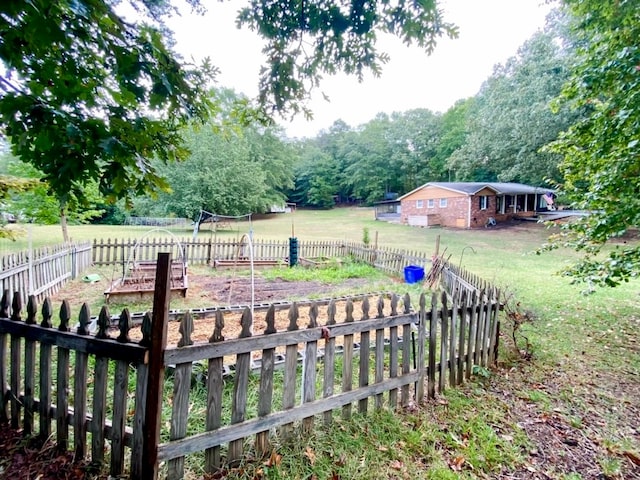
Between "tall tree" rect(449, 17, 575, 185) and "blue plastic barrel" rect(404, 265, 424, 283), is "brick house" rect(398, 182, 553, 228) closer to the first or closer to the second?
"tall tree" rect(449, 17, 575, 185)

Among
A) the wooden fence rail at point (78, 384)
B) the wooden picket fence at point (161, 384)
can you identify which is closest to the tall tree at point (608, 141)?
the wooden picket fence at point (161, 384)

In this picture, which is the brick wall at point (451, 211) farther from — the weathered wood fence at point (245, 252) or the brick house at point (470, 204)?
the weathered wood fence at point (245, 252)

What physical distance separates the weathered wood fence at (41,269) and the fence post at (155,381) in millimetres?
3948

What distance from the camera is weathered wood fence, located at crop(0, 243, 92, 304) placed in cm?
518

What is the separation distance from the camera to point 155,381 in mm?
1810

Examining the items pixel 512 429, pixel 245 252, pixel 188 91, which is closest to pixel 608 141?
pixel 512 429

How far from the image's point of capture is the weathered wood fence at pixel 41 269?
5184 millimetres

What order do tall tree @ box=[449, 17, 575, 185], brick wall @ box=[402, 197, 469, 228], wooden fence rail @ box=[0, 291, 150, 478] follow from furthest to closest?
1. brick wall @ box=[402, 197, 469, 228]
2. tall tree @ box=[449, 17, 575, 185]
3. wooden fence rail @ box=[0, 291, 150, 478]

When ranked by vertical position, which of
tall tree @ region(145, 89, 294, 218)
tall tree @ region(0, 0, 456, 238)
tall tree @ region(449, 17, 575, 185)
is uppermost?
tall tree @ region(449, 17, 575, 185)

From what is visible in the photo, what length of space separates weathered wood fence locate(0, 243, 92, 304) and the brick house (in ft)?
83.2

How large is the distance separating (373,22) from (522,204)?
108 feet

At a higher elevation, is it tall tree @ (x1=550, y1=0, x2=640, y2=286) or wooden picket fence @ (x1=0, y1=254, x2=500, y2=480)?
tall tree @ (x1=550, y1=0, x2=640, y2=286)

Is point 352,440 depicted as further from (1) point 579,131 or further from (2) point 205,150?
(2) point 205,150

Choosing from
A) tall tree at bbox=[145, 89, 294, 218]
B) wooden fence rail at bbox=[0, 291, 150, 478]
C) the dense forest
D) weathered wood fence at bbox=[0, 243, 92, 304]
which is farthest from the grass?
tall tree at bbox=[145, 89, 294, 218]
